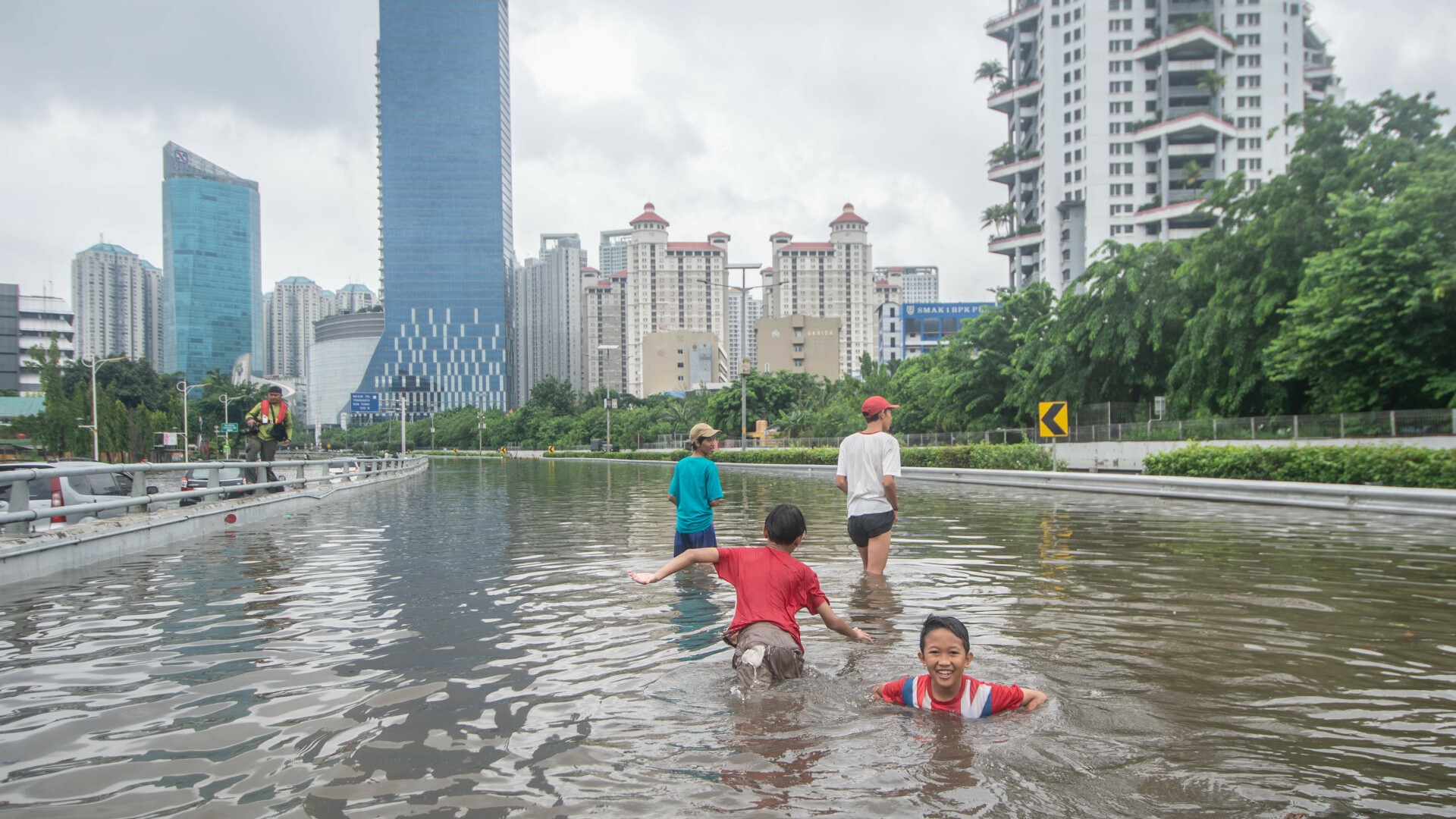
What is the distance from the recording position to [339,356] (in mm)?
189625

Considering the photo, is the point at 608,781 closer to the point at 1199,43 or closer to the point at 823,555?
the point at 823,555

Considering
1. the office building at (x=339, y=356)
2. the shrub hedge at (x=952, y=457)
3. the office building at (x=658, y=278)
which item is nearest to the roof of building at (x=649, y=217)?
the office building at (x=658, y=278)

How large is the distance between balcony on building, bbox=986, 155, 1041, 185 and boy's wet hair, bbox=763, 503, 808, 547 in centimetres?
10339

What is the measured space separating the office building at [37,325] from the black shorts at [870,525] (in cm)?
12310

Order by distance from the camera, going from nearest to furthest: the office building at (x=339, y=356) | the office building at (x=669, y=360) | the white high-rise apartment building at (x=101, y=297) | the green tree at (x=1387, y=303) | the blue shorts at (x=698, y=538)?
the blue shorts at (x=698, y=538) < the green tree at (x=1387, y=303) < the office building at (x=669, y=360) < the office building at (x=339, y=356) < the white high-rise apartment building at (x=101, y=297)

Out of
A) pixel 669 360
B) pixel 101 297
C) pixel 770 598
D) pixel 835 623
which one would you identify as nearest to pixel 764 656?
pixel 770 598

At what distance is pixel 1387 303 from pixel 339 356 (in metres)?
196

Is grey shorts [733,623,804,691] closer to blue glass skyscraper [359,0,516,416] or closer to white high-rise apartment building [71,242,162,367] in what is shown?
blue glass skyscraper [359,0,516,416]

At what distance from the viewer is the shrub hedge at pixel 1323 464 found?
55.1 feet

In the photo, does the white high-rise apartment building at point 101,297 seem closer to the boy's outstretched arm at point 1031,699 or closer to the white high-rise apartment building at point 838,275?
the white high-rise apartment building at point 838,275

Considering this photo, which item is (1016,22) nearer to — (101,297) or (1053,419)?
(1053,419)

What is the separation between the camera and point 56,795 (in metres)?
3.48

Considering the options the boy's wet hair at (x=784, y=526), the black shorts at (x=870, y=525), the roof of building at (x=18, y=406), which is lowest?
the black shorts at (x=870, y=525)

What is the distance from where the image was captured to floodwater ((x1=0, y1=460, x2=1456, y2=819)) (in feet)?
11.3
